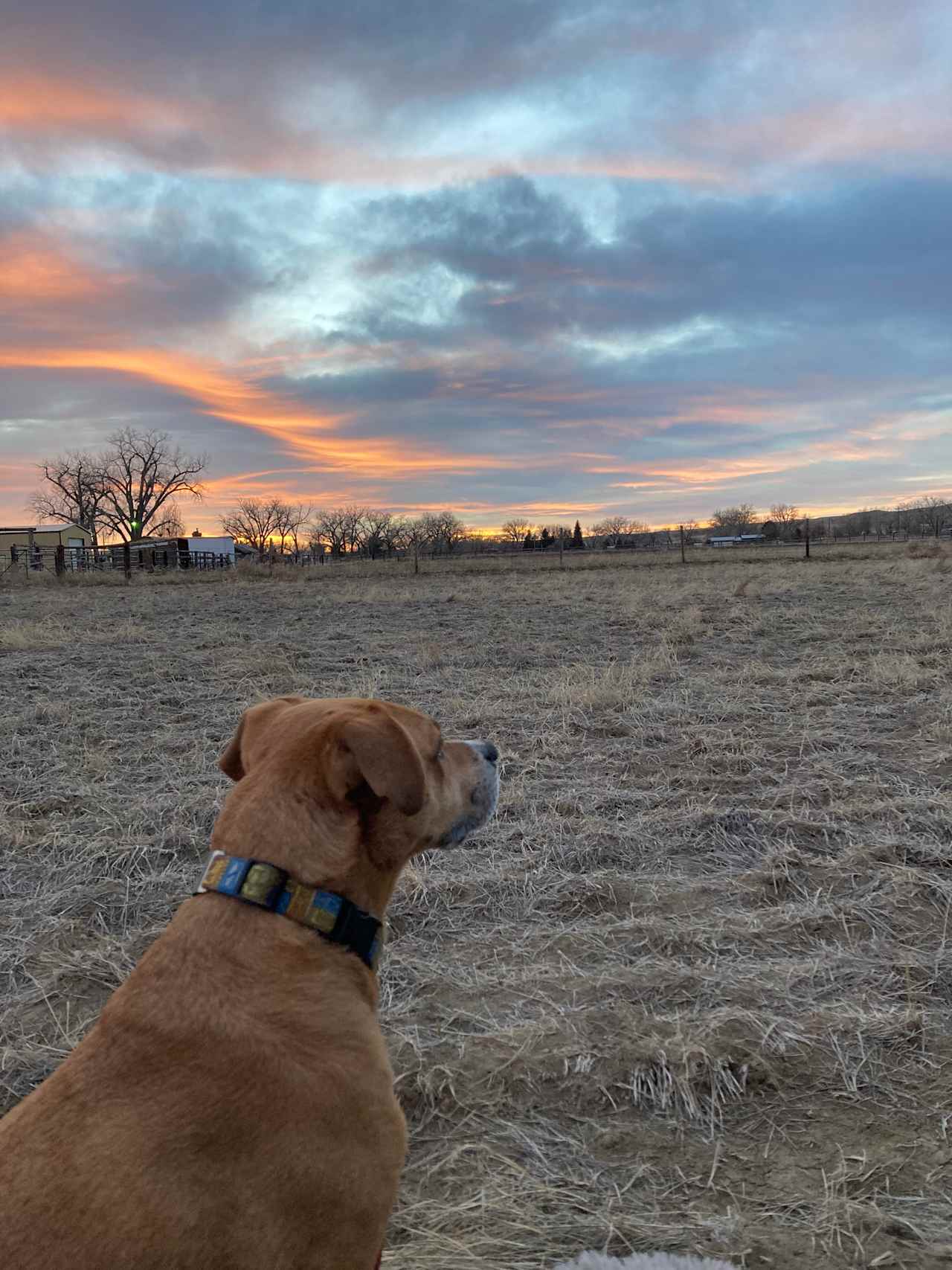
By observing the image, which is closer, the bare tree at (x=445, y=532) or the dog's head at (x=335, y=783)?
the dog's head at (x=335, y=783)

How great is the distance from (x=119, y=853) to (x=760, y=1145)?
384 centimetres

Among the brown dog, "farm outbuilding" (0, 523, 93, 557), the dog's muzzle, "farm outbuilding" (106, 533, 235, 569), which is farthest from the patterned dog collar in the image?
"farm outbuilding" (0, 523, 93, 557)

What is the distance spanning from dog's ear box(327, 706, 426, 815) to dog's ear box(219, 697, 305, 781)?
0.39 meters

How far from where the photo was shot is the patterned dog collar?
2.00 meters

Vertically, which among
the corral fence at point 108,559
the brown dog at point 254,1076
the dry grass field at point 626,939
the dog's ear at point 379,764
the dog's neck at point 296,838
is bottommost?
the dry grass field at point 626,939

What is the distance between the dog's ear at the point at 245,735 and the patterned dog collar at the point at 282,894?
1.40 ft

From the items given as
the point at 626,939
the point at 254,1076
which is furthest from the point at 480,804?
the point at 626,939

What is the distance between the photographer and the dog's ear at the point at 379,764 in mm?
2072

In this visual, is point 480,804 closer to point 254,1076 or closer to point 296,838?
point 296,838

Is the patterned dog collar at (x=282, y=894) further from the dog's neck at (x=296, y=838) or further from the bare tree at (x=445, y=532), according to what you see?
the bare tree at (x=445, y=532)

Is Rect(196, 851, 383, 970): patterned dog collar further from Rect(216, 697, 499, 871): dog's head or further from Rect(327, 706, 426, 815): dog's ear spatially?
Rect(327, 706, 426, 815): dog's ear

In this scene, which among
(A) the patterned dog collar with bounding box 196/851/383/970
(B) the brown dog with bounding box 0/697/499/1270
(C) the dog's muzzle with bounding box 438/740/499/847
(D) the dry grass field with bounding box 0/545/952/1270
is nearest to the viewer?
(B) the brown dog with bounding box 0/697/499/1270

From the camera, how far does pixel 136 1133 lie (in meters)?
1.64

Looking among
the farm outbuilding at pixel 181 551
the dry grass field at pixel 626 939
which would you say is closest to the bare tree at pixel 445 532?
the farm outbuilding at pixel 181 551
